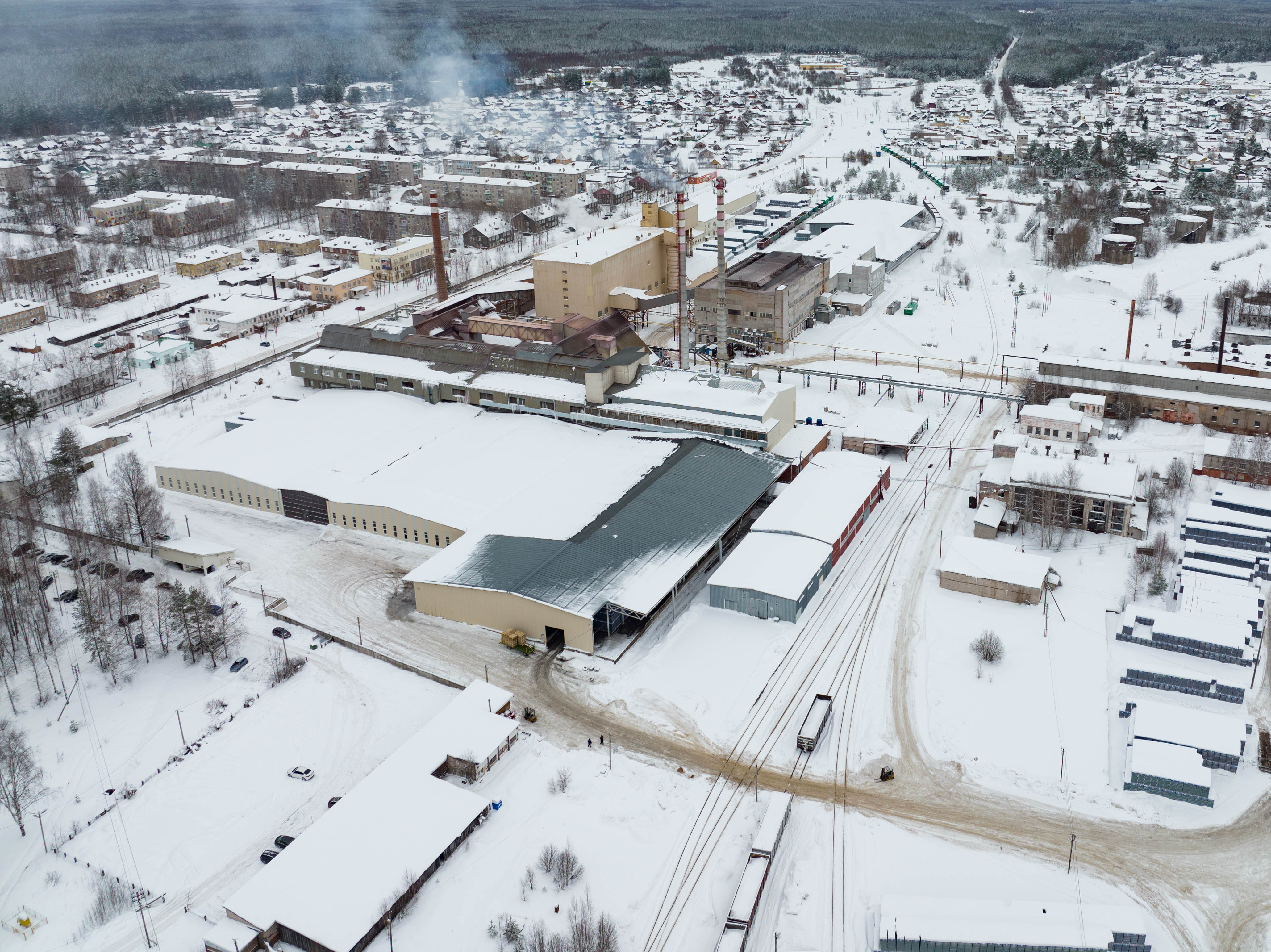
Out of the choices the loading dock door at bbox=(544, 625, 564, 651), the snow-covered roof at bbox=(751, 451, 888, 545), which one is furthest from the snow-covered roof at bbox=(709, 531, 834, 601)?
the loading dock door at bbox=(544, 625, 564, 651)

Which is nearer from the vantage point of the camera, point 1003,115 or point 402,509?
point 402,509

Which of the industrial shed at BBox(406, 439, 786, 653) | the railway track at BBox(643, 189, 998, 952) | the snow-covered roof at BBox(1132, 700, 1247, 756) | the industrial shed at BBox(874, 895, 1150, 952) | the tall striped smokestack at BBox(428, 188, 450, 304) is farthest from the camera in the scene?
the tall striped smokestack at BBox(428, 188, 450, 304)

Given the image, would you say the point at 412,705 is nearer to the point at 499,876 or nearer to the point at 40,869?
the point at 499,876

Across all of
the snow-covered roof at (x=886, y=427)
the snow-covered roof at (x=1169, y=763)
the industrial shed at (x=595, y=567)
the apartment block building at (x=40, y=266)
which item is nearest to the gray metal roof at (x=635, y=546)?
the industrial shed at (x=595, y=567)

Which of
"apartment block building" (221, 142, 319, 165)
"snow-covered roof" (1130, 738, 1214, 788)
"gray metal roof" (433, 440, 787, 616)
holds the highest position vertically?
"apartment block building" (221, 142, 319, 165)

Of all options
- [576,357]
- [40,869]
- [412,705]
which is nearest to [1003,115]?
[576,357]

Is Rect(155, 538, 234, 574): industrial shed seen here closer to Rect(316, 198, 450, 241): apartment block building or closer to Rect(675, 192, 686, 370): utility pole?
Rect(675, 192, 686, 370): utility pole
